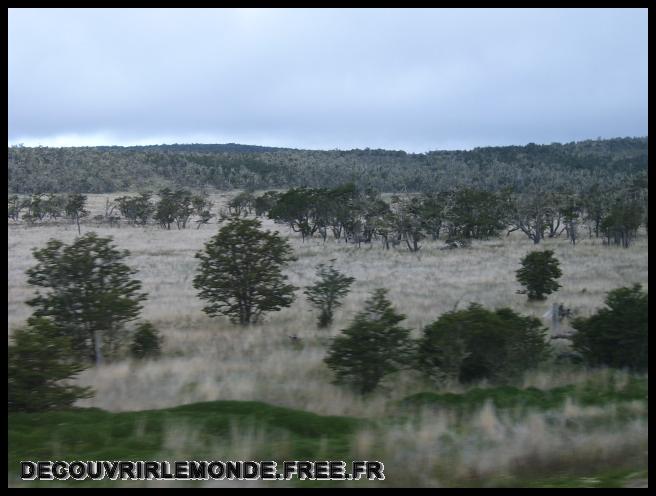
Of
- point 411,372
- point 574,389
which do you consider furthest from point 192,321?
point 574,389

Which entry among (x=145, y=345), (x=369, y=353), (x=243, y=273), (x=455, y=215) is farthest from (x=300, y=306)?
(x=455, y=215)

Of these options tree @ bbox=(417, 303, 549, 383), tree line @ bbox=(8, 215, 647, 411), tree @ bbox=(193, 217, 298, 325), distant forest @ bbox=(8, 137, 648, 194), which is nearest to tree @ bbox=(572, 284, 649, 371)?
tree line @ bbox=(8, 215, 647, 411)

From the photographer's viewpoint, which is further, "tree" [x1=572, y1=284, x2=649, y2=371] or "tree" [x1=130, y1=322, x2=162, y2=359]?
"tree" [x1=130, y1=322, x2=162, y2=359]

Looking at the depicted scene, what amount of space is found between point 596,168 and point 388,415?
98292 millimetres

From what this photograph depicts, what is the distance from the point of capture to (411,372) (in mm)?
9570

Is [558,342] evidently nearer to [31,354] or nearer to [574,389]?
[574,389]

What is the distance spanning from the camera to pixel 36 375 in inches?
277

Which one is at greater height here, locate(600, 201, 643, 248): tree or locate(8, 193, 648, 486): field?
locate(600, 201, 643, 248): tree

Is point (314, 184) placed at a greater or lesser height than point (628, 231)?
greater

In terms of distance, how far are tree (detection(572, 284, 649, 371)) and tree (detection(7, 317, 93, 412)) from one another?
7.74 m

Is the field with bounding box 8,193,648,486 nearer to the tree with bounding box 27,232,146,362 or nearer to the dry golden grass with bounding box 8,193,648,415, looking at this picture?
the dry golden grass with bounding box 8,193,648,415

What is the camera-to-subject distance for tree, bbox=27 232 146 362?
1120cm

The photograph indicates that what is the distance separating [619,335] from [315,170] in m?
91.1

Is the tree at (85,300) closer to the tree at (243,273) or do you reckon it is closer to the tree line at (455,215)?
the tree at (243,273)
